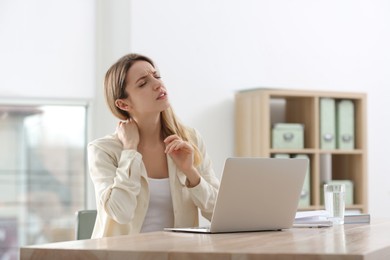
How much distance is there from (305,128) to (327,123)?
15 cm

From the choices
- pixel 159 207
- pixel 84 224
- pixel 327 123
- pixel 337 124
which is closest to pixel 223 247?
pixel 159 207

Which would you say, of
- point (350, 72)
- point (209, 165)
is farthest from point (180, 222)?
point (350, 72)

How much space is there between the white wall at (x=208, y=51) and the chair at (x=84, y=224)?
5.79 ft

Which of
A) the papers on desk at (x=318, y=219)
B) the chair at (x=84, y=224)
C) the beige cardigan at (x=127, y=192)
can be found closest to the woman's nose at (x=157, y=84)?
the beige cardigan at (x=127, y=192)

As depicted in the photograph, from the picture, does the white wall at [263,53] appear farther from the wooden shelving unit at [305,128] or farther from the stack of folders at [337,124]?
the stack of folders at [337,124]

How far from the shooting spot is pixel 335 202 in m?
2.61

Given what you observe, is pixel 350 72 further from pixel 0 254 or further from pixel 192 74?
pixel 0 254

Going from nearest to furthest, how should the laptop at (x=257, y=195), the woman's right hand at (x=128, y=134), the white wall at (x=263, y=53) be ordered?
the laptop at (x=257, y=195) → the woman's right hand at (x=128, y=134) → the white wall at (x=263, y=53)

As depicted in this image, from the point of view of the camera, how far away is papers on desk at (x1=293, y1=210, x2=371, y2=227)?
248cm

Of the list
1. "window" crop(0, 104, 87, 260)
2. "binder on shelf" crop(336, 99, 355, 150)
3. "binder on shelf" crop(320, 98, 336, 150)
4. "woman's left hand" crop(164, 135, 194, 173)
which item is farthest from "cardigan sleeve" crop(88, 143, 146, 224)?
"binder on shelf" crop(336, 99, 355, 150)

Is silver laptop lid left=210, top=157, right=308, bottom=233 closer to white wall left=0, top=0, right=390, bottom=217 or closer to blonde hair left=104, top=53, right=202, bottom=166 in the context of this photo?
blonde hair left=104, top=53, right=202, bottom=166

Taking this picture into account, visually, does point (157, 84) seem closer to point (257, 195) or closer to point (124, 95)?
point (124, 95)

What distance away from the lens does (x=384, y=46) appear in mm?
5719

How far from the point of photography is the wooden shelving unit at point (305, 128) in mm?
4938
